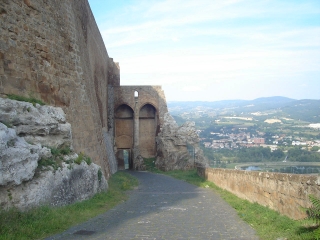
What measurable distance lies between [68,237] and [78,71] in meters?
6.65

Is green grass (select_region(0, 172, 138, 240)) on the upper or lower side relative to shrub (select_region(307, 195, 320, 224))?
lower

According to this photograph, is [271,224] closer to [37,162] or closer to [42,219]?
[42,219]

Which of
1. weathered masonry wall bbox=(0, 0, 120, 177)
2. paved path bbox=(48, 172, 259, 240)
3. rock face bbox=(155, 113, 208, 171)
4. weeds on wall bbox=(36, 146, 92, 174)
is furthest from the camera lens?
rock face bbox=(155, 113, 208, 171)

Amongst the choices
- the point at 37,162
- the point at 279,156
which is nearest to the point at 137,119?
the point at 279,156

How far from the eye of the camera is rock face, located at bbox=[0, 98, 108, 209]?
6094 mm

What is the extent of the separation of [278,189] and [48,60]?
6.55m

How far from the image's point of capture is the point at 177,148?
88.2ft

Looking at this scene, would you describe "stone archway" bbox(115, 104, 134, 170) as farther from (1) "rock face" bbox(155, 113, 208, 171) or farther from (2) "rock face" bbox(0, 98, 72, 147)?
(2) "rock face" bbox(0, 98, 72, 147)

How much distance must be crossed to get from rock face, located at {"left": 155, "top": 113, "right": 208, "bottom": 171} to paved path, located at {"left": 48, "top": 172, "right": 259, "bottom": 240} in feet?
50.7

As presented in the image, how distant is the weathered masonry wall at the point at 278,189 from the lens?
6012 millimetres

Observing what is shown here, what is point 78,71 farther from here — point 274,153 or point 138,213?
point 274,153

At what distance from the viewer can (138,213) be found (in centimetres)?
820

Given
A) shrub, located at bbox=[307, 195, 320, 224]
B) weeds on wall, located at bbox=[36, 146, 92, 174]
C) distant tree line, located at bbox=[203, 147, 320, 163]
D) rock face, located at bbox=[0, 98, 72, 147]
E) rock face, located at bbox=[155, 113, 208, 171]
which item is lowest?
distant tree line, located at bbox=[203, 147, 320, 163]

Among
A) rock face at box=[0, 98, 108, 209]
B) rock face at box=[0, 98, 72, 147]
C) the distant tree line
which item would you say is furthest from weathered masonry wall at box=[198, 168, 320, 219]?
the distant tree line
